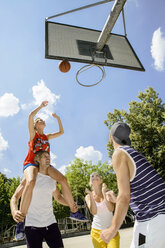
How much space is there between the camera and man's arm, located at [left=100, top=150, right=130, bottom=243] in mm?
2033

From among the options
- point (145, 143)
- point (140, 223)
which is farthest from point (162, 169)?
point (140, 223)

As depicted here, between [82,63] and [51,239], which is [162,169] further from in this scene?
[51,239]

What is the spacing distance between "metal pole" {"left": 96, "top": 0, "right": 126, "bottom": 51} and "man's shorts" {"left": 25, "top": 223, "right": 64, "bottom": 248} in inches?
178

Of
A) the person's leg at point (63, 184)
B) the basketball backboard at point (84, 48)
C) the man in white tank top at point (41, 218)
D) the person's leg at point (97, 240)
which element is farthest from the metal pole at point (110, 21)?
the person's leg at point (97, 240)

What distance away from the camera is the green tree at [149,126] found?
20.0 meters

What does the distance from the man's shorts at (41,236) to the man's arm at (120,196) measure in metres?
1.61

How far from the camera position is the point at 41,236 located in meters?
3.37

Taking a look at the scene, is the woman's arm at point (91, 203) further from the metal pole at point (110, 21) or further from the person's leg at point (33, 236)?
the metal pole at point (110, 21)

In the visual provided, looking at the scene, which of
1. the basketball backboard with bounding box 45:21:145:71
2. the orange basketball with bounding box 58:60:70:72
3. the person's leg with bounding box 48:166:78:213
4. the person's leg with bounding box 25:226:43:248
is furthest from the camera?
the orange basketball with bounding box 58:60:70:72

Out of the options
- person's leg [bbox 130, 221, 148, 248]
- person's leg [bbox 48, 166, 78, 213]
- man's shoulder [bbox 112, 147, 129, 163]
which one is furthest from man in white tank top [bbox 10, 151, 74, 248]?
man's shoulder [bbox 112, 147, 129, 163]

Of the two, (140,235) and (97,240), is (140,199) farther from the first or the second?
(97,240)

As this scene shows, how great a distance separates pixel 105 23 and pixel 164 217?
4.76 metres

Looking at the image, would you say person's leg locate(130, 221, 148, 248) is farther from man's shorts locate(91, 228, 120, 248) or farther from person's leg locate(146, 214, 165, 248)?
man's shorts locate(91, 228, 120, 248)

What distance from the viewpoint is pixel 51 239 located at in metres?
3.39
